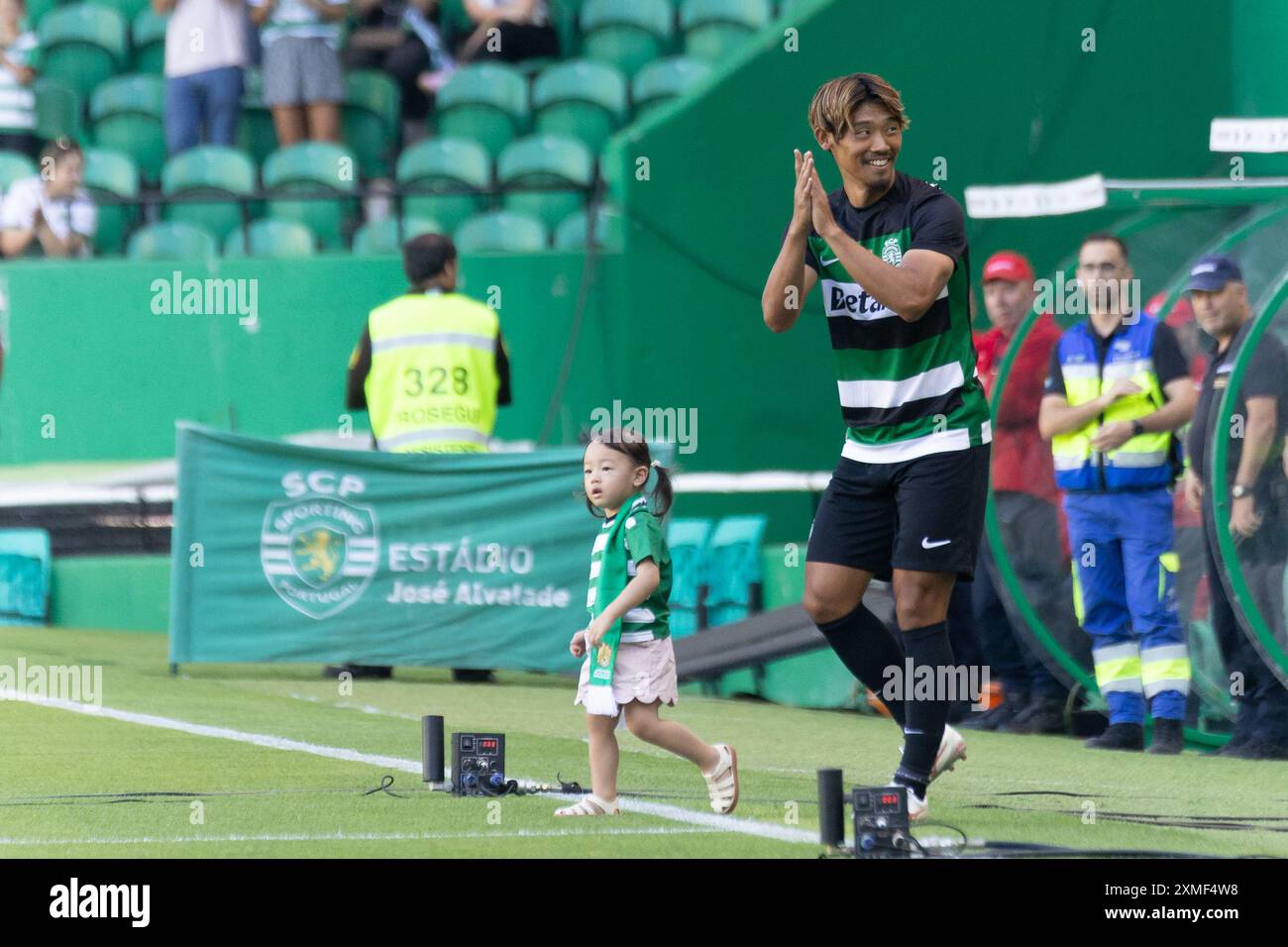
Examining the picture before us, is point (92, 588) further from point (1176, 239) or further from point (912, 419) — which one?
point (912, 419)

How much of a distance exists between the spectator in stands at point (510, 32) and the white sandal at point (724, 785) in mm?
9512

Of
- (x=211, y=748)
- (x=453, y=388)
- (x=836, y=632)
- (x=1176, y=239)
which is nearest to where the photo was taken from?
(x=836, y=632)

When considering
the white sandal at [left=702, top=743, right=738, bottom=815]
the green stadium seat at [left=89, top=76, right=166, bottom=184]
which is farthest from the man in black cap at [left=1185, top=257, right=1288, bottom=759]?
the green stadium seat at [left=89, top=76, right=166, bottom=184]

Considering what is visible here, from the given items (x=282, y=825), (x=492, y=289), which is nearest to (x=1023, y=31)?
(x=492, y=289)

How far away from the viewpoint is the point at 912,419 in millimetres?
5723

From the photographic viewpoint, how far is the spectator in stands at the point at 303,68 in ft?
46.2

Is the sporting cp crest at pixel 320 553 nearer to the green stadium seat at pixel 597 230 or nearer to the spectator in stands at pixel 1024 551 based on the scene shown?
the spectator in stands at pixel 1024 551

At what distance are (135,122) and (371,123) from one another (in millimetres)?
1665

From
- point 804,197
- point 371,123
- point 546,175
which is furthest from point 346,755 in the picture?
point 371,123

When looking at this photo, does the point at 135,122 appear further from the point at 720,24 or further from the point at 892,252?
the point at 892,252

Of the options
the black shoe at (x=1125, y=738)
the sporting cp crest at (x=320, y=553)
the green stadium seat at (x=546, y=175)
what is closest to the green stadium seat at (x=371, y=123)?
the green stadium seat at (x=546, y=175)

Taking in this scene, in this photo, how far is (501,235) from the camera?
12.9 meters

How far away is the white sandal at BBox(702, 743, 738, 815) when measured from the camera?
5996 mm
